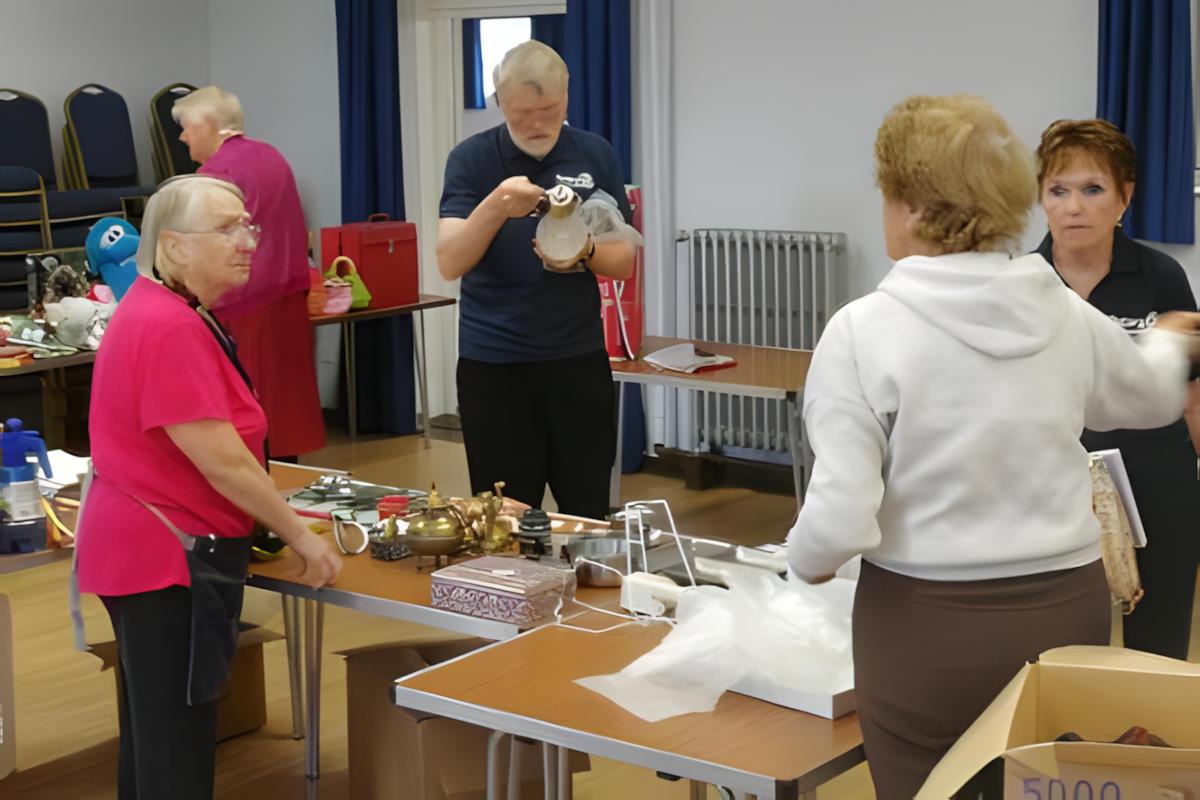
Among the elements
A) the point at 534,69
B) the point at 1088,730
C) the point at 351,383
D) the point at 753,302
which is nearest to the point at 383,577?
the point at 534,69

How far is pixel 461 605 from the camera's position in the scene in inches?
99.6

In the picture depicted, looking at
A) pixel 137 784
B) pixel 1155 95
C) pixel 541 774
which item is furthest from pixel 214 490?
pixel 1155 95

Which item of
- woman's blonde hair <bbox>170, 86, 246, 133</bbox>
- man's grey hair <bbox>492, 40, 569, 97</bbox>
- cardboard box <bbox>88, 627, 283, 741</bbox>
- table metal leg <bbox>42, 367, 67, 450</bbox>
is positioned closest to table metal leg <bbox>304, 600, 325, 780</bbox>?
cardboard box <bbox>88, 627, 283, 741</bbox>

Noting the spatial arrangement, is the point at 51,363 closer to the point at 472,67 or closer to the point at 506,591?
the point at 472,67

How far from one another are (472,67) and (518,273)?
4.47 m

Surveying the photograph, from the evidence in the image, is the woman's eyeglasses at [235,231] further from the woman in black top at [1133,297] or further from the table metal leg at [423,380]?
Answer: the table metal leg at [423,380]

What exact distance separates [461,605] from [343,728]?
1.48 meters

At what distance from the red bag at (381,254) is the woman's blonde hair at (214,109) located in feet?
5.20

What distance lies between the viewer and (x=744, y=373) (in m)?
5.07

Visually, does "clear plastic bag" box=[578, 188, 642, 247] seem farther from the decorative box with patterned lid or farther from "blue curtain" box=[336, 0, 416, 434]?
"blue curtain" box=[336, 0, 416, 434]

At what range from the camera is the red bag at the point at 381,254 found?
6754 mm

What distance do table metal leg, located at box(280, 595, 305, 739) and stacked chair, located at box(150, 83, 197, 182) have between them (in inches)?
185

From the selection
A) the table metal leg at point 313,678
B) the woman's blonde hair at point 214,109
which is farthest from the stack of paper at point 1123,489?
the woman's blonde hair at point 214,109

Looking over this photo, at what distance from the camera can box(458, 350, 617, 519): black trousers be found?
3361 mm
